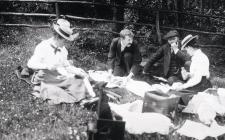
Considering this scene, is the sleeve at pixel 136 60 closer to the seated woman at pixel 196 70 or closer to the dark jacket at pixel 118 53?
the dark jacket at pixel 118 53

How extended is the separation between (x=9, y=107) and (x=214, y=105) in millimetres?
3310

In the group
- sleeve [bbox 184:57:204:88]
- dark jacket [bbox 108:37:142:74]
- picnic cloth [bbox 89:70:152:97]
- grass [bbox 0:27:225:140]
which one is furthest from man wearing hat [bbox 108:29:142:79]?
grass [bbox 0:27:225:140]

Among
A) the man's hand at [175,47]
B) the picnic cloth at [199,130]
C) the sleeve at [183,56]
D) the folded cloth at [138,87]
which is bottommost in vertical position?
the picnic cloth at [199,130]

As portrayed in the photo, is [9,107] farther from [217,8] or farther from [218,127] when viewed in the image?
[217,8]

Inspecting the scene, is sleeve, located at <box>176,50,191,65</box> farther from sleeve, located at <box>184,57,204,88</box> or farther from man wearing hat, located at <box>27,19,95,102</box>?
man wearing hat, located at <box>27,19,95,102</box>

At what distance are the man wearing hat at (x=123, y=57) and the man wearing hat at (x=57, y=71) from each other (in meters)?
1.50

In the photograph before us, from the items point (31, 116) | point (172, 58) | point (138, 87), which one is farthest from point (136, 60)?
point (31, 116)

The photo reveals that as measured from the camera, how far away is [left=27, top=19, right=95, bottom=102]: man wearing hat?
25.2ft

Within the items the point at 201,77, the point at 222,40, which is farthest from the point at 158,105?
the point at 222,40

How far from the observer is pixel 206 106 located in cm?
737

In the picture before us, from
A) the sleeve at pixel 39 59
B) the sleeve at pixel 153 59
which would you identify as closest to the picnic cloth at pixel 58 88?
the sleeve at pixel 39 59

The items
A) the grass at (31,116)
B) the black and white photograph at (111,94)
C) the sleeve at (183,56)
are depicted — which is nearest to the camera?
the grass at (31,116)

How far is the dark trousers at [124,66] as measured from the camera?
951cm

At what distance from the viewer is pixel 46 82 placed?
25.5ft
